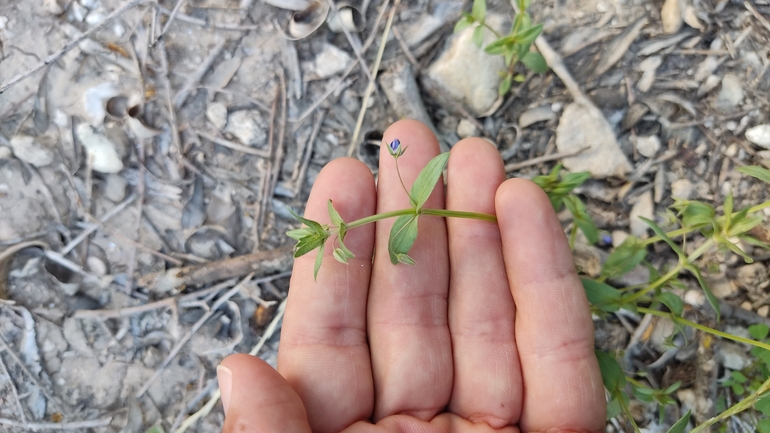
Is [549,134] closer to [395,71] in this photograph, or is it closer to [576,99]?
[576,99]

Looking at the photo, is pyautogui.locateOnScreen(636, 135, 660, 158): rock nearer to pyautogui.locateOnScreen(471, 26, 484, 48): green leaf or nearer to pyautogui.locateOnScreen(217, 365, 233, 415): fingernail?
pyautogui.locateOnScreen(471, 26, 484, 48): green leaf

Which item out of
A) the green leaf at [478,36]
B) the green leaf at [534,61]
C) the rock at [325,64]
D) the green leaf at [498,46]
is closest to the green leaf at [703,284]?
the green leaf at [534,61]

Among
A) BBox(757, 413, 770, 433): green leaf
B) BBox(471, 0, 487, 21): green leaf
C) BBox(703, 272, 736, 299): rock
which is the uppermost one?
BBox(471, 0, 487, 21): green leaf

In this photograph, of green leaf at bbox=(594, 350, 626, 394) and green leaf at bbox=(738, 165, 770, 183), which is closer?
green leaf at bbox=(738, 165, 770, 183)

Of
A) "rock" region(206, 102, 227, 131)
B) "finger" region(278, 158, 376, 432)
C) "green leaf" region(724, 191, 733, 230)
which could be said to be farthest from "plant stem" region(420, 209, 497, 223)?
"rock" region(206, 102, 227, 131)

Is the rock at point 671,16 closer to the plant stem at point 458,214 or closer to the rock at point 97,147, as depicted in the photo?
the plant stem at point 458,214

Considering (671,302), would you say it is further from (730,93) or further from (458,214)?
(730,93)

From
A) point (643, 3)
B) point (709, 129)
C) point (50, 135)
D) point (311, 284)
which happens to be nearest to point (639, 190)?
point (709, 129)
